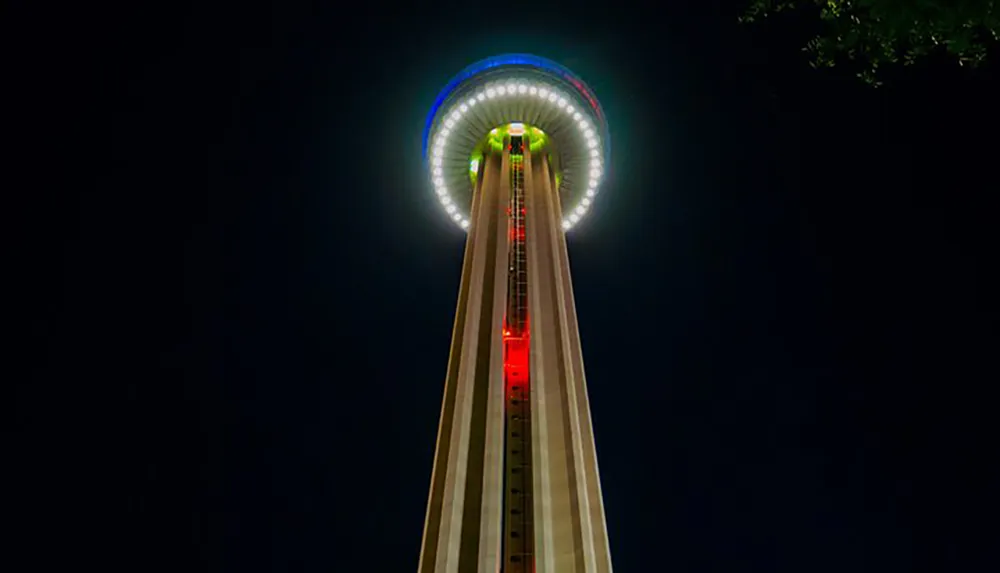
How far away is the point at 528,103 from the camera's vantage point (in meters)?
27.8

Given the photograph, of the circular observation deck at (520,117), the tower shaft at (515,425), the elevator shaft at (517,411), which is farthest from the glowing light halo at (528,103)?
the tower shaft at (515,425)

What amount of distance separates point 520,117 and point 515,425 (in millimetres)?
13705

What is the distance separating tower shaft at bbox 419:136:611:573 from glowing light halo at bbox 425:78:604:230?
6077mm

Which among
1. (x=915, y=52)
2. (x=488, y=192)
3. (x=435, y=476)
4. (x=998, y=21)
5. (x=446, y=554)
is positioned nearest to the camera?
(x=998, y=21)

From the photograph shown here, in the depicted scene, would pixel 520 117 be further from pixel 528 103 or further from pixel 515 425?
pixel 515 425

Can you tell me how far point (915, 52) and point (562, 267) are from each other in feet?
45.2

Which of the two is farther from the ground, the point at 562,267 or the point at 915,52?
the point at 562,267

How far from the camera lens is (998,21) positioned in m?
6.14

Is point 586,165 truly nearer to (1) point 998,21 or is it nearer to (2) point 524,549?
(2) point 524,549

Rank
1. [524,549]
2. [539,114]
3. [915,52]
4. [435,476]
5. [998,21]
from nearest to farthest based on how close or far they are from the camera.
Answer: [998,21], [915,52], [435,476], [524,549], [539,114]

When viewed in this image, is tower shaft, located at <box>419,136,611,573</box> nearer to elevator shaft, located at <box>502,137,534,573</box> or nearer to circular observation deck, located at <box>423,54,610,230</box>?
elevator shaft, located at <box>502,137,534,573</box>

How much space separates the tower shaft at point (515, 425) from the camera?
1351cm

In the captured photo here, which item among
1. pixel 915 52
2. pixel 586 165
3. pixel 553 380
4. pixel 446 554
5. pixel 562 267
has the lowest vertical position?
pixel 446 554

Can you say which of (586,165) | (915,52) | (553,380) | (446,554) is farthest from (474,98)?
(915,52)
